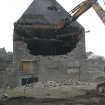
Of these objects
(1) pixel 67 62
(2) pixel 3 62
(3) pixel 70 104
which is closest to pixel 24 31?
(1) pixel 67 62

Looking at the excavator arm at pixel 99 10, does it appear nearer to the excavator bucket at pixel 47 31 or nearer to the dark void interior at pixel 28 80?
the excavator bucket at pixel 47 31

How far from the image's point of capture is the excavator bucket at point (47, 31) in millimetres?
36906

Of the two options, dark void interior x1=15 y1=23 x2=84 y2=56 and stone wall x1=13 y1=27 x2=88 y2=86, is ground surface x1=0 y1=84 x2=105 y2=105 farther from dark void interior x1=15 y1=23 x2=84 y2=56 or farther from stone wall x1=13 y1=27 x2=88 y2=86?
dark void interior x1=15 y1=23 x2=84 y2=56

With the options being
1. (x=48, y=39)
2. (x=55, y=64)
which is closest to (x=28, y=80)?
(x=55, y=64)

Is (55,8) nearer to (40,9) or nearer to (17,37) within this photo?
(40,9)

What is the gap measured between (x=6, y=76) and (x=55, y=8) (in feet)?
31.9

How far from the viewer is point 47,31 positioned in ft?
122

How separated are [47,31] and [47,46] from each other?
160 cm

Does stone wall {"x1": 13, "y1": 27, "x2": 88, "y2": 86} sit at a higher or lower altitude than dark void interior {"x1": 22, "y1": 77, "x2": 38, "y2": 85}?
higher

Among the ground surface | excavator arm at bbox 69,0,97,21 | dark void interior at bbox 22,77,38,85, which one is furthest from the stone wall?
the ground surface

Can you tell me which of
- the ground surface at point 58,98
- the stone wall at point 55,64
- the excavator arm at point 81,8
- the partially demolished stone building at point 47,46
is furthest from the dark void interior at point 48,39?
the ground surface at point 58,98

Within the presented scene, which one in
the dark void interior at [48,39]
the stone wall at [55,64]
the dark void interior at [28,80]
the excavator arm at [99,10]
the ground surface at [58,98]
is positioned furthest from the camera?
the stone wall at [55,64]

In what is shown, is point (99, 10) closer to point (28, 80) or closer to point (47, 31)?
point (47, 31)

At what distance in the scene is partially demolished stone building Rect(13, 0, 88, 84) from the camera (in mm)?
36906
